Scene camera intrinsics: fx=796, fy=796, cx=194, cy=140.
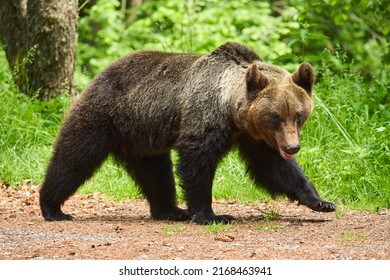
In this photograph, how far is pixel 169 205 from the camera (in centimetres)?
845

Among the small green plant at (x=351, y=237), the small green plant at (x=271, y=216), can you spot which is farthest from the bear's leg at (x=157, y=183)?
the small green plant at (x=351, y=237)

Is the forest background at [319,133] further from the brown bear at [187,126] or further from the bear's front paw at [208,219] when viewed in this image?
the bear's front paw at [208,219]

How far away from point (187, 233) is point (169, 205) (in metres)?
1.56

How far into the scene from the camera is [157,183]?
8531mm

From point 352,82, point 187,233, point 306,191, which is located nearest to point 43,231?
point 187,233

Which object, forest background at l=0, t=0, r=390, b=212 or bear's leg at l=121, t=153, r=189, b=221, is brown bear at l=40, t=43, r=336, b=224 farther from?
forest background at l=0, t=0, r=390, b=212

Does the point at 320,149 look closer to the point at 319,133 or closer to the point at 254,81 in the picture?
the point at 319,133

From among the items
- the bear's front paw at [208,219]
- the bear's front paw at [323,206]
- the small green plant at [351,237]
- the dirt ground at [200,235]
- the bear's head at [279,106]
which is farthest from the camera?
Answer: the bear's front paw at [323,206]

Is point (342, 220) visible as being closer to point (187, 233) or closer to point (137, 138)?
point (187, 233)

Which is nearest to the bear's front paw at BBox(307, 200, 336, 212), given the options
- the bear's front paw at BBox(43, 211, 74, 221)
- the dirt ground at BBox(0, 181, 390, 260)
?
the dirt ground at BBox(0, 181, 390, 260)

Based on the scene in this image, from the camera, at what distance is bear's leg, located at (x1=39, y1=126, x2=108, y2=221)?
8.14 m

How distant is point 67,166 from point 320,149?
2969 mm

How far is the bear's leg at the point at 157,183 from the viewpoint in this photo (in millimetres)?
8438

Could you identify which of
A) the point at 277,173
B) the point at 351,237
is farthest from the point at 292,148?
the point at 351,237
